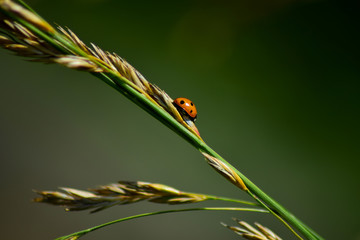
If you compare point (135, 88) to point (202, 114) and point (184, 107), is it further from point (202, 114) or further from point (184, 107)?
point (202, 114)

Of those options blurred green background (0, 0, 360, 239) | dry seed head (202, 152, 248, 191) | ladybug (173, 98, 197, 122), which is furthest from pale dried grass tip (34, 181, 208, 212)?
blurred green background (0, 0, 360, 239)

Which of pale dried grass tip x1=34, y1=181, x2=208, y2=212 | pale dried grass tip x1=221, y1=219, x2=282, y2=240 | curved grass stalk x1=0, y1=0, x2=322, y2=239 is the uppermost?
curved grass stalk x1=0, y1=0, x2=322, y2=239

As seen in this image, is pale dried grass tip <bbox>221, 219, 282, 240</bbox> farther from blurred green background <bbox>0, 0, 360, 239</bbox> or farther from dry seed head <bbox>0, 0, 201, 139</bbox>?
blurred green background <bbox>0, 0, 360, 239</bbox>

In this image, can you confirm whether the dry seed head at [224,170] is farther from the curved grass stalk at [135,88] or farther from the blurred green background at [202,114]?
the blurred green background at [202,114]

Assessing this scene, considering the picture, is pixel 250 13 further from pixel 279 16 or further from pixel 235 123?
pixel 235 123

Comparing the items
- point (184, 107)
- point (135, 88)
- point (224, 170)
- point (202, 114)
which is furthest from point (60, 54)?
point (202, 114)

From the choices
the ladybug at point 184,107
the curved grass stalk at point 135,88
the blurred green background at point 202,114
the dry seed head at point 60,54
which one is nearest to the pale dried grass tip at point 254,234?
the curved grass stalk at point 135,88

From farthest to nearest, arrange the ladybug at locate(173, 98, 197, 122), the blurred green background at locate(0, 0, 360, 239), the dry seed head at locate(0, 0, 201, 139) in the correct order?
the blurred green background at locate(0, 0, 360, 239)
the ladybug at locate(173, 98, 197, 122)
the dry seed head at locate(0, 0, 201, 139)
